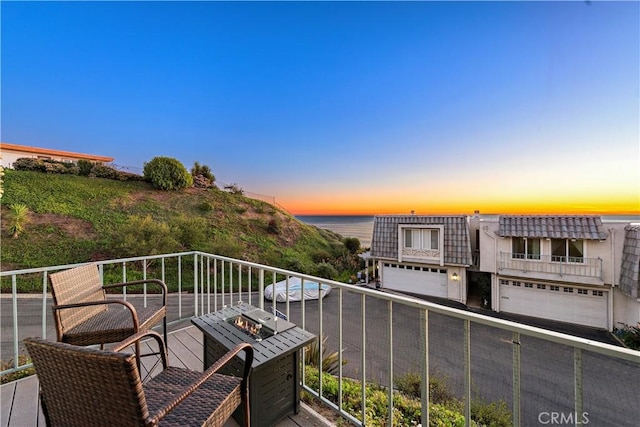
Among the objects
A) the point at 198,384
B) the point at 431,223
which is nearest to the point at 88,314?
the point at 198,384

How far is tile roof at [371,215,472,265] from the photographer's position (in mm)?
11758

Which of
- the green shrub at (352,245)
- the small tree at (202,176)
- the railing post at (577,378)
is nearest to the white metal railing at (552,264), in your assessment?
the green shrub at (352,245)

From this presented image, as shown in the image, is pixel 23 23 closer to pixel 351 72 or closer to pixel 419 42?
pixel 351 72

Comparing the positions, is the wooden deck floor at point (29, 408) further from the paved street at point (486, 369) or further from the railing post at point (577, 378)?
the railing post at point (577, 378)

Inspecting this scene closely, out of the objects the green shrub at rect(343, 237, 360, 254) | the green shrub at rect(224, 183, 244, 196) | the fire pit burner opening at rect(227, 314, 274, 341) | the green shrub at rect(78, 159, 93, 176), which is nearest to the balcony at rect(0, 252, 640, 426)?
the fire pit burner opening at rect(227, 314, 274, 341)

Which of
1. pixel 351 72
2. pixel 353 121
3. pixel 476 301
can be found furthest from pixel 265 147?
pixel 476 301

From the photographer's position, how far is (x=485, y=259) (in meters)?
11.6

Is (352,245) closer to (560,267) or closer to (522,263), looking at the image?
(522,263)

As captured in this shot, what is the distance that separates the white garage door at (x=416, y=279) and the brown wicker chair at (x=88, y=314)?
12603mm

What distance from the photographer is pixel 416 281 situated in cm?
1312

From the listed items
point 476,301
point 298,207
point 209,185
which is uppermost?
point 209,185

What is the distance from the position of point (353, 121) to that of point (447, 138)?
Answer: 3778 mm

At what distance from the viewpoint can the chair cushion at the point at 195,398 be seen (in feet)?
3.69

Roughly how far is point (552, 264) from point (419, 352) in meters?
12.1
